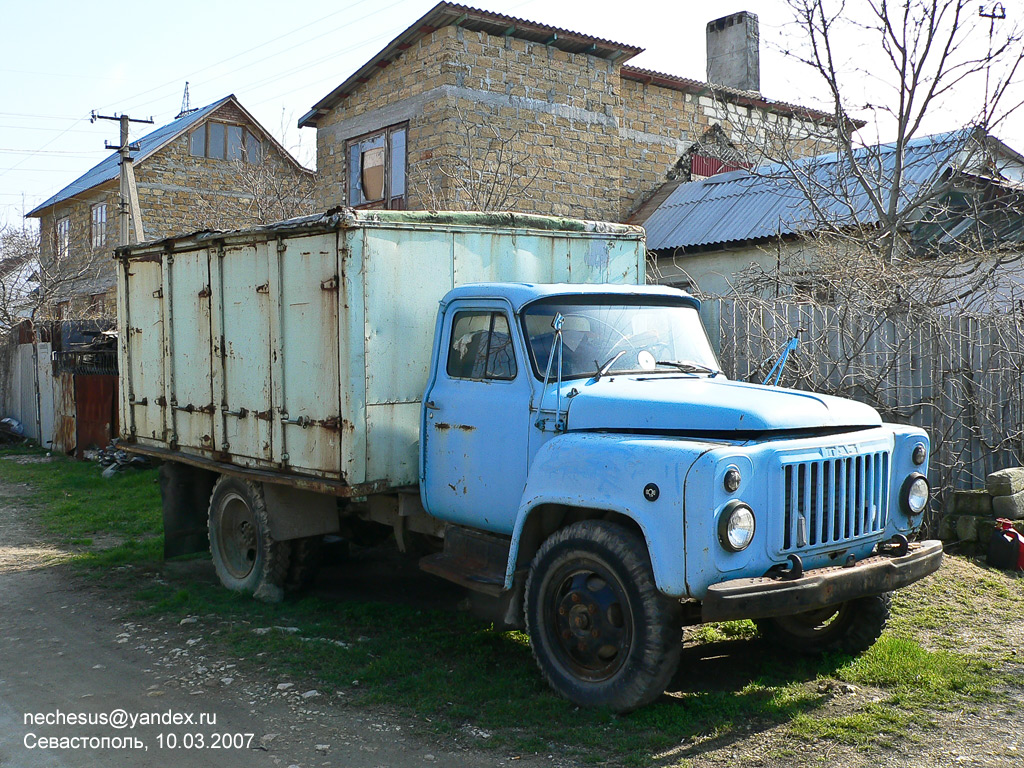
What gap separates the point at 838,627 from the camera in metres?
5.54

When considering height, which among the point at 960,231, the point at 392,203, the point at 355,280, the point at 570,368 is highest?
the point at 392,203

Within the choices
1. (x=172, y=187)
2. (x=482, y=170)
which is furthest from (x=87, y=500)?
(x=172, y=187)

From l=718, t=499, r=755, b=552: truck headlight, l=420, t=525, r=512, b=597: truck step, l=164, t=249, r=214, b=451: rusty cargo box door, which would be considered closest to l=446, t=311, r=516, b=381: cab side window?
l=420, t=525, r=512, b=597: truck step

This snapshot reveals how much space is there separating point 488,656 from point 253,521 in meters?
2.52

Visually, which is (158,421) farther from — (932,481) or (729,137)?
(729,137)

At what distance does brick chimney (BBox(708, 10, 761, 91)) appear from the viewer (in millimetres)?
22656

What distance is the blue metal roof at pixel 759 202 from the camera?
567 inches

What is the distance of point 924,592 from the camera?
6906mm

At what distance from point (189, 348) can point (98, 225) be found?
91.8 ft

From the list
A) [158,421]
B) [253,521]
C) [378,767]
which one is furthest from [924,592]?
[158,421]

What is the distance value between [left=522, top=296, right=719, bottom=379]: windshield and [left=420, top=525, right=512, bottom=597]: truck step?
108 cm

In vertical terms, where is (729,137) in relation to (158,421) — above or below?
above

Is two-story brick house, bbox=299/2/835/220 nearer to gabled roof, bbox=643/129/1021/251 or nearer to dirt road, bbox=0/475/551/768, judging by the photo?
gabled roof, bbox=643/129/1021/251

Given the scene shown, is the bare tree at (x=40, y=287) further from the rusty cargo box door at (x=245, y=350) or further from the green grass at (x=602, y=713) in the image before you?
the green grass at (x=602, y=713)
